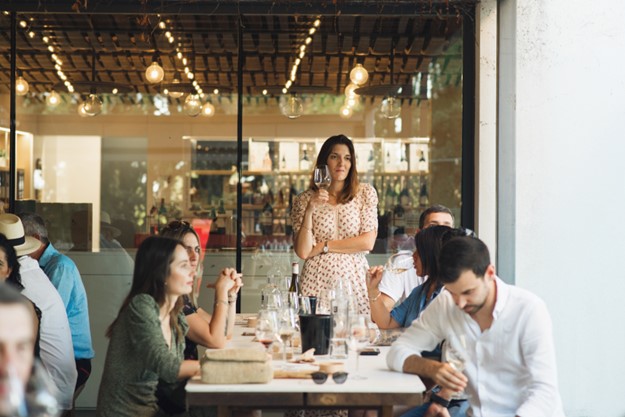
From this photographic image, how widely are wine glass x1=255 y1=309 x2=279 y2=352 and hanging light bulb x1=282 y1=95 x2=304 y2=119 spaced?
428cm

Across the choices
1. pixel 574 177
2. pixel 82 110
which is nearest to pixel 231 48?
pixel 82 110

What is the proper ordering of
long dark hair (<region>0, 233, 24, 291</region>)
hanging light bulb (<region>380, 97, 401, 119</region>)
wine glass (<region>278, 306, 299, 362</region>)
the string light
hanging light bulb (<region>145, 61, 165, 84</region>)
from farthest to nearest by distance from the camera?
hanging light bulb (<region>380, 97, 401, 119</region>) < hanging light bulb (<region>145, 61, 165, 84</region>) < the string light < long dark hair (<region>0, 233, 24, 291</region>) < wine glass (<region>278, 306, 299, 362</region>)

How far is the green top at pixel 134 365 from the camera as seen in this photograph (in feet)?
11.8

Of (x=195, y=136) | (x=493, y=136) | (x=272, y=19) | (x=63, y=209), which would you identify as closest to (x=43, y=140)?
(x=63, y=209)

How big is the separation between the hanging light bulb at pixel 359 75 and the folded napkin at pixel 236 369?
4891mm

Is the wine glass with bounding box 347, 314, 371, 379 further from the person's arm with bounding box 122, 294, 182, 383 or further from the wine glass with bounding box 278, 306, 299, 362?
the person's arm with bounding box 122, 294, 182, 383

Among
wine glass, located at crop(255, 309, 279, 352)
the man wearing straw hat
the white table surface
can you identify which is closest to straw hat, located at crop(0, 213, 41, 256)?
the man wearing straw hat

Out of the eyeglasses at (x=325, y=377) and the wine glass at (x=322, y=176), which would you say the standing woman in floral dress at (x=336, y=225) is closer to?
the wine glass at (x=322, y=176)

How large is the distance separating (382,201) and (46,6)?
3127 mm

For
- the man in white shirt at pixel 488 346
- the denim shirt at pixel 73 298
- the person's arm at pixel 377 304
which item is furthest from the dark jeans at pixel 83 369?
the man in white shirt at pixel 488 346

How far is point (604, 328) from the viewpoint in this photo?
6297 mm

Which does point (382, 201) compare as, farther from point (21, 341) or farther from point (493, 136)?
point (21, 341)

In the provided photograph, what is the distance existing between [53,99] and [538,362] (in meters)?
5.76

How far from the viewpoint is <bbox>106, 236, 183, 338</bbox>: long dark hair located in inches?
149
